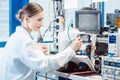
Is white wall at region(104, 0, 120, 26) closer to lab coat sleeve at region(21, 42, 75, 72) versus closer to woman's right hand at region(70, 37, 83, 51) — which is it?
woman's right hand at region(70, 37, 83, 51)

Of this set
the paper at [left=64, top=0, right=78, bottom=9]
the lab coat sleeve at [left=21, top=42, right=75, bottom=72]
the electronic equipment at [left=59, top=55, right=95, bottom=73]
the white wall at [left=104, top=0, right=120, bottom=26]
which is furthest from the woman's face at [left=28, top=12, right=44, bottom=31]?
the white wall at [left=104, top=0, right=120, bottom=26]

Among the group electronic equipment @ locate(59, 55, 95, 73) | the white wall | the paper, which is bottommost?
electronic equipment @ locate(59, 55, 95, 73)

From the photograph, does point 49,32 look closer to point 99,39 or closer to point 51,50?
point 51,50

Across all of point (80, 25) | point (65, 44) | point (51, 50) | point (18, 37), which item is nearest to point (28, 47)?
point (18, 37)

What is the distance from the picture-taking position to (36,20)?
2.02m

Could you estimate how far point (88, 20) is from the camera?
3.15 metres

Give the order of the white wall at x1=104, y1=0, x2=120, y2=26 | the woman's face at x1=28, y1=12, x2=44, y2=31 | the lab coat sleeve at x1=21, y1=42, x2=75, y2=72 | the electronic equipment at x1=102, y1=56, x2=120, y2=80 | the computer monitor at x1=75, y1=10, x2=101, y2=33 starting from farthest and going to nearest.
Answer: the white wall at x1=104, y1=0, x2=120, y2=26, the computer monitor at x1=75, y1=10, x2=101, y2=33, the woman's face at x1=28, y1=12, x2=44, y2=31, the lab coat sleeve at x1=21, y1=42, x2=75, y2=72, the electronic equipment at x1=102, y1=56, x2=120, y2=80

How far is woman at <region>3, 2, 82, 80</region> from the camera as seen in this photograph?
1917 mm

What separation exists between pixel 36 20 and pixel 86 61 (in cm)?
54

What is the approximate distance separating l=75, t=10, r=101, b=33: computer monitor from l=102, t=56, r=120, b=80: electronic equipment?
1144 millimetres

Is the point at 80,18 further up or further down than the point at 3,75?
further up

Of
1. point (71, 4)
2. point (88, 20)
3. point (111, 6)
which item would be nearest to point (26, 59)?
point (71, 4)

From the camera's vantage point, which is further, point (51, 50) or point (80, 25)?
point (80, 25)

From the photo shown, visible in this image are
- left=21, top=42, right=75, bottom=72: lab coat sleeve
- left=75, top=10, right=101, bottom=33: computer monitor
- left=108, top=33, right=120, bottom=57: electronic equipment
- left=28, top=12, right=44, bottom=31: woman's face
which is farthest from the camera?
left=75, top=10, right=101, bottom=33: computer monitor
